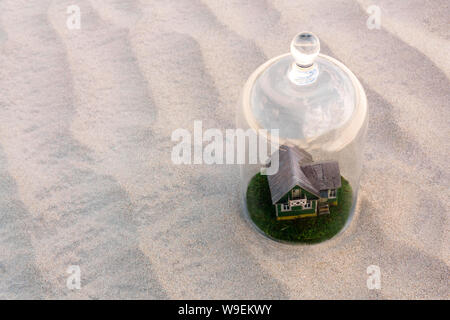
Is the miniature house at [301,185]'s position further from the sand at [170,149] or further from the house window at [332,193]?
the sand at [170,149]

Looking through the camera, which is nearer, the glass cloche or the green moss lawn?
the glass cloche

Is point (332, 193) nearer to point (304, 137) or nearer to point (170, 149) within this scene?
point (304, 137)

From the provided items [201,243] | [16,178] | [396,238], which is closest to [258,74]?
[201,243]

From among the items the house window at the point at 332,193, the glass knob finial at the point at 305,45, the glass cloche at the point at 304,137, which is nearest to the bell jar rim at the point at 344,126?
the glass cloche at the point at 304,137

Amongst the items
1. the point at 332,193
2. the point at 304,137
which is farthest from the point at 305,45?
the point at 332,193

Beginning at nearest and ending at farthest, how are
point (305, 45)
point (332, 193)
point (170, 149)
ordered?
point (305, 45), point (332, 193), point (170, 149)

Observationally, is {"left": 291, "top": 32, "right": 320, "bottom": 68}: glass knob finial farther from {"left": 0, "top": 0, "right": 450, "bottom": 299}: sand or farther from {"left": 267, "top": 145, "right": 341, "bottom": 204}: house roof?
{"left": 0, "top": 0, "right": 450, "bottom": 299}: sand

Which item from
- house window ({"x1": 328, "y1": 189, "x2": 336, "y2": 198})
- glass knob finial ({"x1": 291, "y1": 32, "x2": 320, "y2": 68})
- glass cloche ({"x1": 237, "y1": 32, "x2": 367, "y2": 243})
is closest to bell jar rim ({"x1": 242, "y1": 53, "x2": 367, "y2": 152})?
glass cloche ({"x1": 237, "y1": 32, "x2": 367, "y2": 243})

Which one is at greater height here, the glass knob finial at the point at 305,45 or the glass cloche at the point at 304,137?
the glass knob finial at the point at 305,45
